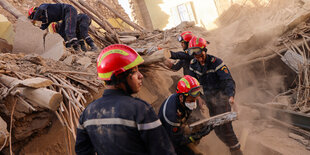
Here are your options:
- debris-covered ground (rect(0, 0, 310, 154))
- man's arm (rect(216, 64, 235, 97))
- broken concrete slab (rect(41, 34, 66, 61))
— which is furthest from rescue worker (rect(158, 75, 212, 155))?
broken concrete slab (rect(41, 34, 66, 61))

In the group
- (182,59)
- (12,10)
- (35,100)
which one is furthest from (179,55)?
(12,10)

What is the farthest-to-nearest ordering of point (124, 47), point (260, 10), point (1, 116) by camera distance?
point (260, 10) < point (1, 116) < point (124, 47)

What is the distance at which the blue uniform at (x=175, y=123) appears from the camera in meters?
2.71

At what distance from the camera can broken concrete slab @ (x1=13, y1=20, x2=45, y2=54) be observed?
5.12 meters

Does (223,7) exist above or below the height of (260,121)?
above

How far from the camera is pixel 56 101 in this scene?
2.36m

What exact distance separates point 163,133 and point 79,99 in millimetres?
1965

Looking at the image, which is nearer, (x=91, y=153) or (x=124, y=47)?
(x=124, y=47)

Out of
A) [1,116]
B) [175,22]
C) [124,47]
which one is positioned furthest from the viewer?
[175,22]

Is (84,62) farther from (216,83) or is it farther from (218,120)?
(218,120)

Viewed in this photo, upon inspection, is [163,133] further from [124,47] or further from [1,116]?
[1,116]

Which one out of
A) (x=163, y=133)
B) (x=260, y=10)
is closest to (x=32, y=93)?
(x=163, y=133)

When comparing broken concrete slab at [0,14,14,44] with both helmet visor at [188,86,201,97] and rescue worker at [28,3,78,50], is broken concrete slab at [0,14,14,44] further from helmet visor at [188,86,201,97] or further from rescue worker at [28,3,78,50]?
helmet visor at [188,86,201,97]

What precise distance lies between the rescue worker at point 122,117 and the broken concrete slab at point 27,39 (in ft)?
14.3
